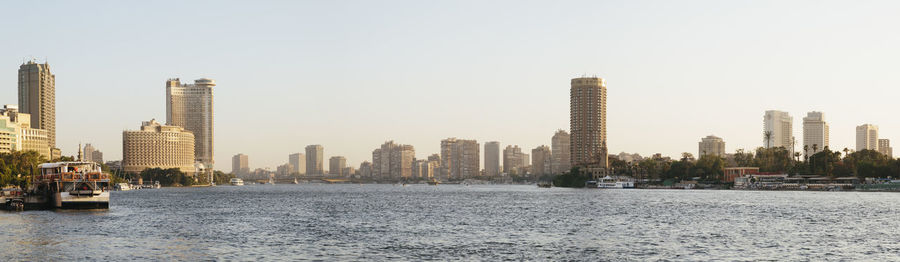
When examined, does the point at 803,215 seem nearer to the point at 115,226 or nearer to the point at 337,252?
the point at 337,252

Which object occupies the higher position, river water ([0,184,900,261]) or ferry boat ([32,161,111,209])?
ferry boat ([32,161,111,209])

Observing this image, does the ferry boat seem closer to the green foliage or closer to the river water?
the river water

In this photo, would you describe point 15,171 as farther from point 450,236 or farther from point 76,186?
point 450,236

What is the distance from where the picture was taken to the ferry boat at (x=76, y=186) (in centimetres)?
12062

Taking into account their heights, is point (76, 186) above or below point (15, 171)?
below

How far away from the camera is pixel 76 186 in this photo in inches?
4818

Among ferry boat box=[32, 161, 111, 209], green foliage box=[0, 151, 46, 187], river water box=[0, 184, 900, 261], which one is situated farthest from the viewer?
green foliage box=[0, 151, 46, 187]

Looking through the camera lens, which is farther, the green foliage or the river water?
the green foliage

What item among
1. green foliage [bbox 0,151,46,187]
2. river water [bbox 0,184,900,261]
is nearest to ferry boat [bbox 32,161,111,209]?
river water [bbox 0,184,900,261]

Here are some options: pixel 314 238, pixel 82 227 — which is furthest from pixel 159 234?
pixel 314 238

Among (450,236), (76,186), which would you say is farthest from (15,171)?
(450,236)

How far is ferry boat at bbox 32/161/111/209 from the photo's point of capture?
121 meters

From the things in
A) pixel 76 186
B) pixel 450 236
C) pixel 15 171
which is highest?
pixel 15 171

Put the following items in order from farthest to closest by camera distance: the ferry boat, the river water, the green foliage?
the green foliage
the ferry boat
the river water
